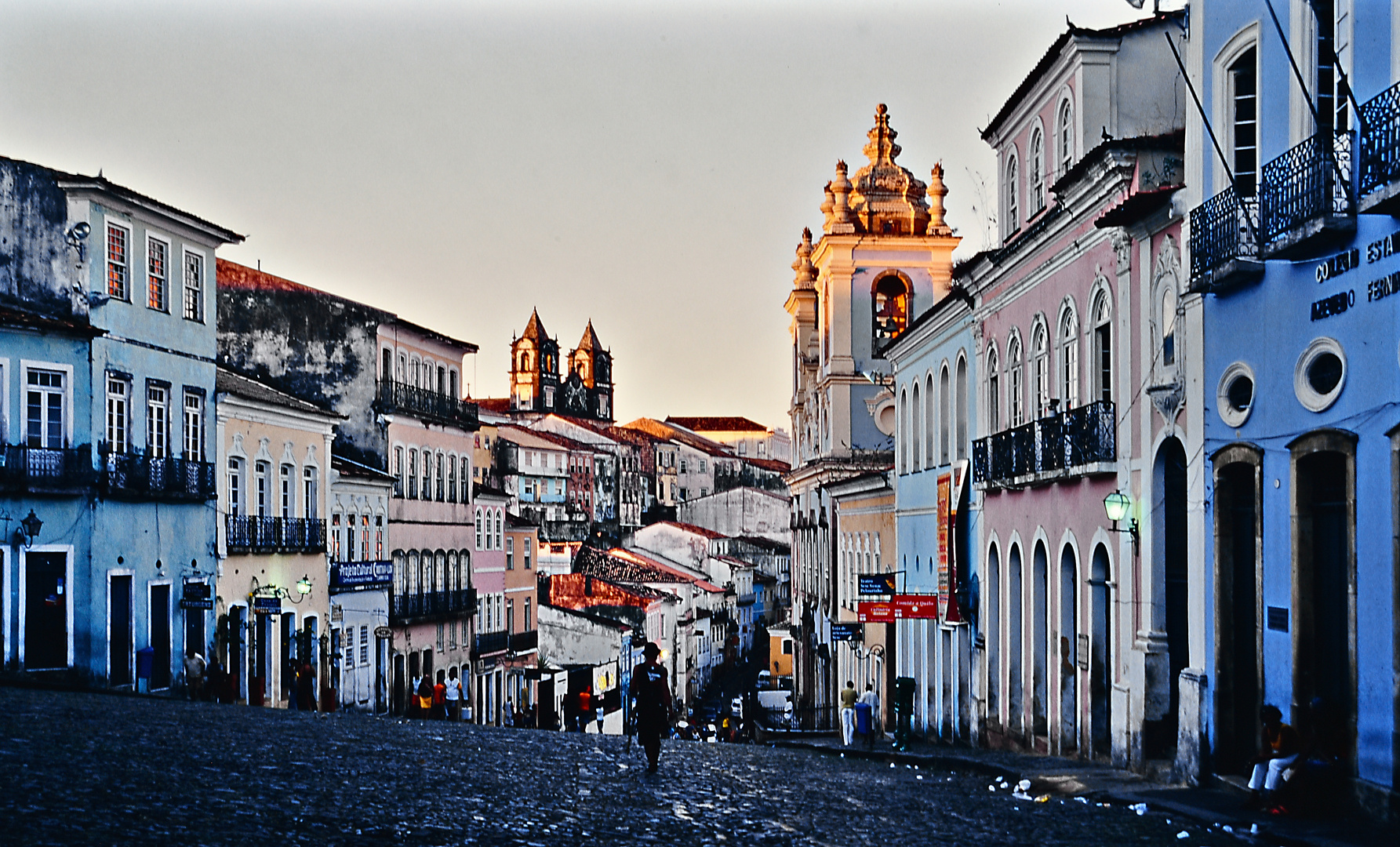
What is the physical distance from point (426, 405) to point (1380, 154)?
42.4 metres

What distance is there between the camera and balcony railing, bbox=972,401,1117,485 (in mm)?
22094

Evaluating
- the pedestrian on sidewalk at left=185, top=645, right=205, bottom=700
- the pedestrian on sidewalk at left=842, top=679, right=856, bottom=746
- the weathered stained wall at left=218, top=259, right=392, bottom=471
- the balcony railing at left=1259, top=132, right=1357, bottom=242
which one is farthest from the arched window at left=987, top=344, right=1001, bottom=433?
the weathered stained wall at left=218, top=259, right=392, bottom=471

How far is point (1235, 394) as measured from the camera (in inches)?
699

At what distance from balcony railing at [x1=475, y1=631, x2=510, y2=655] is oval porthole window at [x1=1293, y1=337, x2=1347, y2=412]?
43.9 m

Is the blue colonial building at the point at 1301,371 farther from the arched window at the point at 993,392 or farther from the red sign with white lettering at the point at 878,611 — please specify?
the red sign with white lettering at the point at 878,611

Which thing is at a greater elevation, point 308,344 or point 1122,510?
point 308,344

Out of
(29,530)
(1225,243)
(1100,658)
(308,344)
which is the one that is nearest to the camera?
(1225,243)

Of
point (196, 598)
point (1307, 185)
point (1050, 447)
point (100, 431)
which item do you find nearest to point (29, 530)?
point (100, 431)

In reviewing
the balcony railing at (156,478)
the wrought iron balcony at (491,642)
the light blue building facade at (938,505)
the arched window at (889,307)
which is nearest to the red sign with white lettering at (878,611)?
the light blue building facade at (938,505)

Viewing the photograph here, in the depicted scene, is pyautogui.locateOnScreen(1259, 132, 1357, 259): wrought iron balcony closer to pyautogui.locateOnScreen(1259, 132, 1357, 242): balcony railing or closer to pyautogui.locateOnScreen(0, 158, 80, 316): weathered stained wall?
pyautogui.locateOnScreen(1259, 132, 1357, 242): balcony railing

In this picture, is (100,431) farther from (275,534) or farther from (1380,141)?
(1380,141)

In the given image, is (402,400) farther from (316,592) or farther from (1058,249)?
(1058,249)

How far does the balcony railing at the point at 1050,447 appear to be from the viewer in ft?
72.5

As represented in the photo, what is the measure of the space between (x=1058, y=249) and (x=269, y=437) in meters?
21.1
